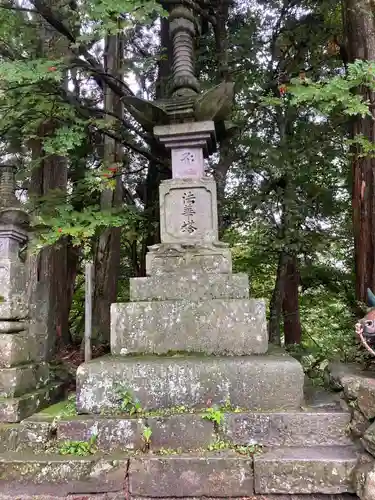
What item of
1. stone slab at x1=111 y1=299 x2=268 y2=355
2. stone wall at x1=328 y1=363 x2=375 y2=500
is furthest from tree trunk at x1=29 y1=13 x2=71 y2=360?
stone wall at x1=328 y1=363 x2=375 y2=500

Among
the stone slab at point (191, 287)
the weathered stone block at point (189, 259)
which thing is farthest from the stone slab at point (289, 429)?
the weathered stone block at point (189, 259)

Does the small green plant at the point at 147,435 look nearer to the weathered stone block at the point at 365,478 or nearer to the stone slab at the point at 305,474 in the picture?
the stone slab at the point at 305,474

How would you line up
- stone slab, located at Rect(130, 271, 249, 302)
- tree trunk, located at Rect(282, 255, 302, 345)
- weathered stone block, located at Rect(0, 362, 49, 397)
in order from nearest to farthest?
Result: weathered stone block, located at Rect(0, 362, 49, 397), stone slab, located at Rect(130, 271, 249, 302), tree trunk, located at Rect(282, 255, 302, 345)

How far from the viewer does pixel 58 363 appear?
581 centimetres

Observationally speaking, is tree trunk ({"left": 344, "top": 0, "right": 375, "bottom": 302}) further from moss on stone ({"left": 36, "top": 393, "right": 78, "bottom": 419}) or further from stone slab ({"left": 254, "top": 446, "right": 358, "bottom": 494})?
moss on stone ({"left": 36, "top": 393, "right": 78, "bottom": 419})

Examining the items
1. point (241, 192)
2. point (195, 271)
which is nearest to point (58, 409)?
point (195, 271)

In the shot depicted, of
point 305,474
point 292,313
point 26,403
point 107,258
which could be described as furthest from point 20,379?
point 292,313

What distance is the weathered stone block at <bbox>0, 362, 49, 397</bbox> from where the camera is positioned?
3.61 meters

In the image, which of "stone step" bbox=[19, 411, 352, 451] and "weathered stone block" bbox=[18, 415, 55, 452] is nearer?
"stone step" bbox=[19, 411, 352, 451]

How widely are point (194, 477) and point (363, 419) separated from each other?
1.30m

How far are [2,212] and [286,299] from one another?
272 inches

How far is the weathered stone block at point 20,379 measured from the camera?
361 cm

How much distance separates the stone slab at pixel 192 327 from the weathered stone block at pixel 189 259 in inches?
17.0

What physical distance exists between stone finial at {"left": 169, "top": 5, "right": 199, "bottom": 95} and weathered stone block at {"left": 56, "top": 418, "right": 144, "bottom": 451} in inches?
135
